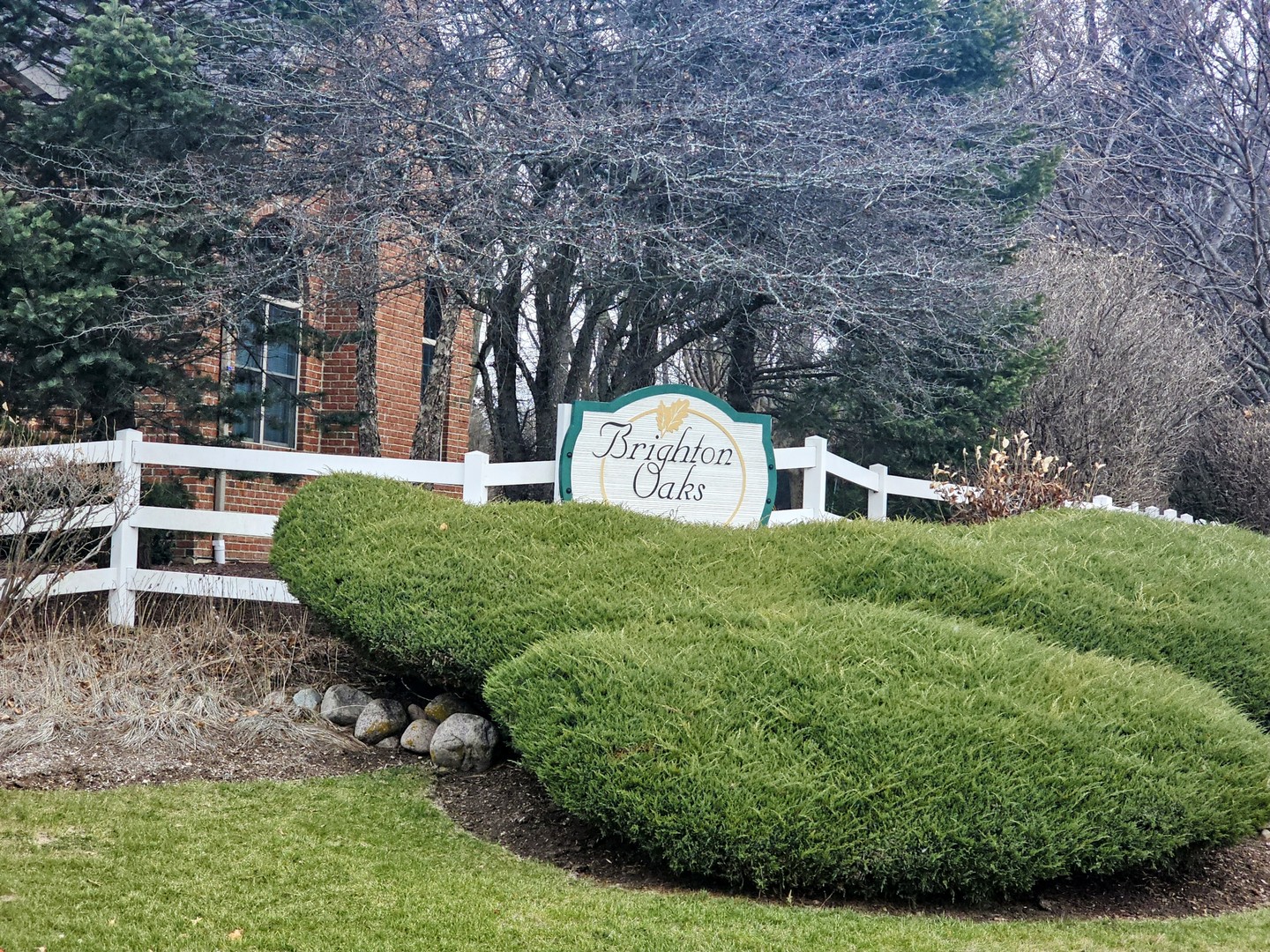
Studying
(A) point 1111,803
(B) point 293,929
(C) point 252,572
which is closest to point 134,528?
(C) point 252,572

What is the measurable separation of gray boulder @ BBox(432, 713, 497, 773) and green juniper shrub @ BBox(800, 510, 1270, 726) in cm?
198

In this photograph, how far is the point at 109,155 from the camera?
9.81m

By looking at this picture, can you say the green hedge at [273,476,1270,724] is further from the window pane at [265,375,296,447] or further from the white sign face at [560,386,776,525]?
the window pane at [265,375,296,447]

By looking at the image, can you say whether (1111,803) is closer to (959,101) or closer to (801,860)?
(801,860)

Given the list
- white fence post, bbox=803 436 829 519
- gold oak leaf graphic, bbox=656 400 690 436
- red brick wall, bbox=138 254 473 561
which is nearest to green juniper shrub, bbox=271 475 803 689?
gold oak leaf graphic, bbox=656 400 690 436

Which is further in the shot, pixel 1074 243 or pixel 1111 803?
pixel 1074 243

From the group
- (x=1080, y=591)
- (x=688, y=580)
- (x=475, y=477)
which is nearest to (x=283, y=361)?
(x=475, y=477)

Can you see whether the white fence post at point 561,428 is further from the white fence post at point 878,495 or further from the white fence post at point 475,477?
the white fence post at point 878,495

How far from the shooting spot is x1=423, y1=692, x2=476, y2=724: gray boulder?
6.97m

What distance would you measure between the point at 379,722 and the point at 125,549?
268 centimetres

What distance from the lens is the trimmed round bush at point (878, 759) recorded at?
4.65 m

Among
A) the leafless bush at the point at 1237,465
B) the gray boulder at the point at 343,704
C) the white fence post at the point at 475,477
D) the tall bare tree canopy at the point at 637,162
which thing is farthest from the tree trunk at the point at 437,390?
the leafless bush at the point at 1237,465

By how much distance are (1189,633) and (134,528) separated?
6760 mm

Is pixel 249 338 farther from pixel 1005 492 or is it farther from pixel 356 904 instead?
pixel 356 904
